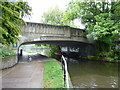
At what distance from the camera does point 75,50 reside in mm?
25875

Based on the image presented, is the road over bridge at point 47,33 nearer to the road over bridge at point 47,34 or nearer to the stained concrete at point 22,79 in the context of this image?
the road over bridge at point 47,34

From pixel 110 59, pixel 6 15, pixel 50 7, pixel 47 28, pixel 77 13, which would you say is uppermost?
pixel 50 7

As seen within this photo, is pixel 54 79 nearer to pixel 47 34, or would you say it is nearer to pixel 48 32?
pixel 47 34

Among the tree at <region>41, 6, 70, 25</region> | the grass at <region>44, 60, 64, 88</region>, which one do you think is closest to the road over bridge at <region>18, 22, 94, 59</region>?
the grass at <region>44, 60, 64, 88</region>

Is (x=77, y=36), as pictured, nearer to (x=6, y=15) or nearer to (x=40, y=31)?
(x=40, y=31)

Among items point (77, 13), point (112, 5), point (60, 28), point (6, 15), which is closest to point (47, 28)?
point (60, 28)

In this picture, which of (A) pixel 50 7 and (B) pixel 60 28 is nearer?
(B) pixel 60 28

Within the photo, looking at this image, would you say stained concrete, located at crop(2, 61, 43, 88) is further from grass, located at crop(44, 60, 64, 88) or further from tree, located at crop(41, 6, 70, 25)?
tree, located at crop(41, 6, 70, 25)

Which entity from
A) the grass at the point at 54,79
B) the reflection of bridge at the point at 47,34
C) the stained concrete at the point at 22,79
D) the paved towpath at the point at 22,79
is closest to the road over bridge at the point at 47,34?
the reflection of bridge at the point at 47,34

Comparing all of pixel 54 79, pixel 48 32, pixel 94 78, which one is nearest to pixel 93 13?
pixel 48 32

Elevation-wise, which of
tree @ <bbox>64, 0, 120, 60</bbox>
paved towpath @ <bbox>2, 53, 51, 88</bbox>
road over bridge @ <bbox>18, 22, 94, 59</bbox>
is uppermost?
tree @ <bbox>64, 0, 120, 60</bbox>

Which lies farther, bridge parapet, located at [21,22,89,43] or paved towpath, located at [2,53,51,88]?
bridge parapet, located at [21,22,89,43]

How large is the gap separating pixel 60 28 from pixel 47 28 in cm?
206

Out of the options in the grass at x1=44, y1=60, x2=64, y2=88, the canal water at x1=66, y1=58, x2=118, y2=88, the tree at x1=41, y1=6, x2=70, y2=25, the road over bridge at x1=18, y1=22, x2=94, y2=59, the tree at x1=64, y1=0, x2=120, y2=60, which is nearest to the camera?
the grass at x1=44, y1=60, x2=64, y2=88
